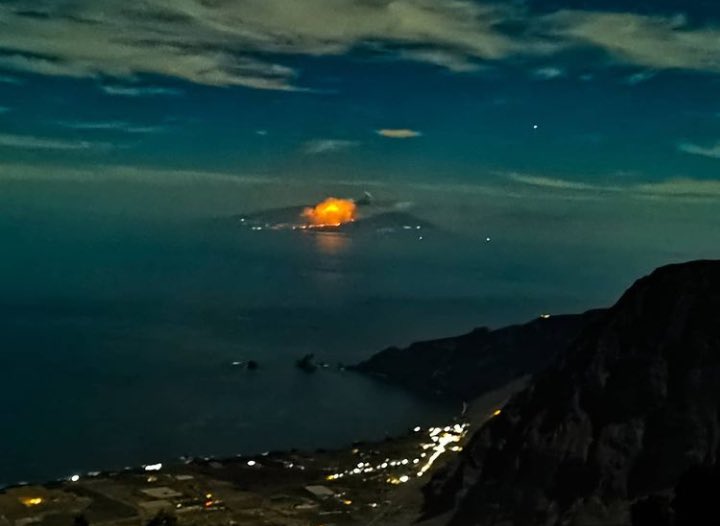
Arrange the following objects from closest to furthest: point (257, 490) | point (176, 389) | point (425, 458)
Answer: point (257, 490) → point (425, 458) → point (176, 389)

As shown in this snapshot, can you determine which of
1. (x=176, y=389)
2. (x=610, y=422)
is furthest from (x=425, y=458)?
(x=176, y=389)

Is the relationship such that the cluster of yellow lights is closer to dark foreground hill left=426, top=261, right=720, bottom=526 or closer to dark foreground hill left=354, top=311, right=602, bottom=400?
dark foreground hill left=426, top=261, right=720, bottom=526

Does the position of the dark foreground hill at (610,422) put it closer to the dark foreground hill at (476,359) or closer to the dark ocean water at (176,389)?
the dark ocean water at (176,389)

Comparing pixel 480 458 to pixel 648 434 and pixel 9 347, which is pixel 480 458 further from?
pixel 9 347

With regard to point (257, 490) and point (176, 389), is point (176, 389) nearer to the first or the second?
point (176, 389)

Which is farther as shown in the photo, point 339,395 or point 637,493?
point 339,395

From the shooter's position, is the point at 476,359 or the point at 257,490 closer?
the point at 257,490

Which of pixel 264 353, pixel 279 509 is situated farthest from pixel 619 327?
pixel 264 353
